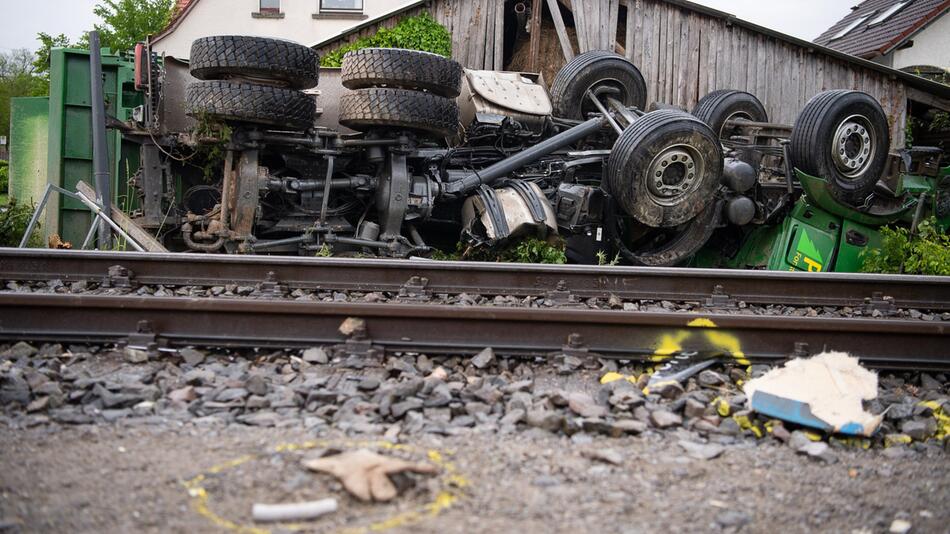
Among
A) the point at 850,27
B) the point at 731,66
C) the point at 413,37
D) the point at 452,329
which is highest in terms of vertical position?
the point at 850,27

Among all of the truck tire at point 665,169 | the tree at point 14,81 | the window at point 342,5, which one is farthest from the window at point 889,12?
the tree at point 14,81

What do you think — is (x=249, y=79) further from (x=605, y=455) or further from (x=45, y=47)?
(x=45, y=47)

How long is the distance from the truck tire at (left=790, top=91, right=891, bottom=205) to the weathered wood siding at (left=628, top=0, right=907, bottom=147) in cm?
464

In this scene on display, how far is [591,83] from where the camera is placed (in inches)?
384

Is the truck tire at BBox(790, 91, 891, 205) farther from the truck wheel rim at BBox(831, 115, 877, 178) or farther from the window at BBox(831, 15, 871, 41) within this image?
the window at BBox(831, 15, 871, 41)

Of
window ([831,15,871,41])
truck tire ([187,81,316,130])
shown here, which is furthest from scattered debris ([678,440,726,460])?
window ([831,15,871,41])

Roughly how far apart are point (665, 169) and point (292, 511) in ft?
19.9

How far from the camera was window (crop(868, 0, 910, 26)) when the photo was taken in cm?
2245

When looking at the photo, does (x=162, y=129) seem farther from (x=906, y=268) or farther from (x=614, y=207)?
(x=906, y=268)

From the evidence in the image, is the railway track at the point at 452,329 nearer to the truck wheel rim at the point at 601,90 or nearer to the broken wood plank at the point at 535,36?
the truck wheel rim at the point at 601,90

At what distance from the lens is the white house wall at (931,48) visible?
21391 millimetres

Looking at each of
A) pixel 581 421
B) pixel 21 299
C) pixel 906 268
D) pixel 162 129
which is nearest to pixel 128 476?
pixel 581 421

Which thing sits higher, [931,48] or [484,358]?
[931,48]

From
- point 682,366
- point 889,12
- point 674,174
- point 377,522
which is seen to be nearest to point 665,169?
point 674,174
